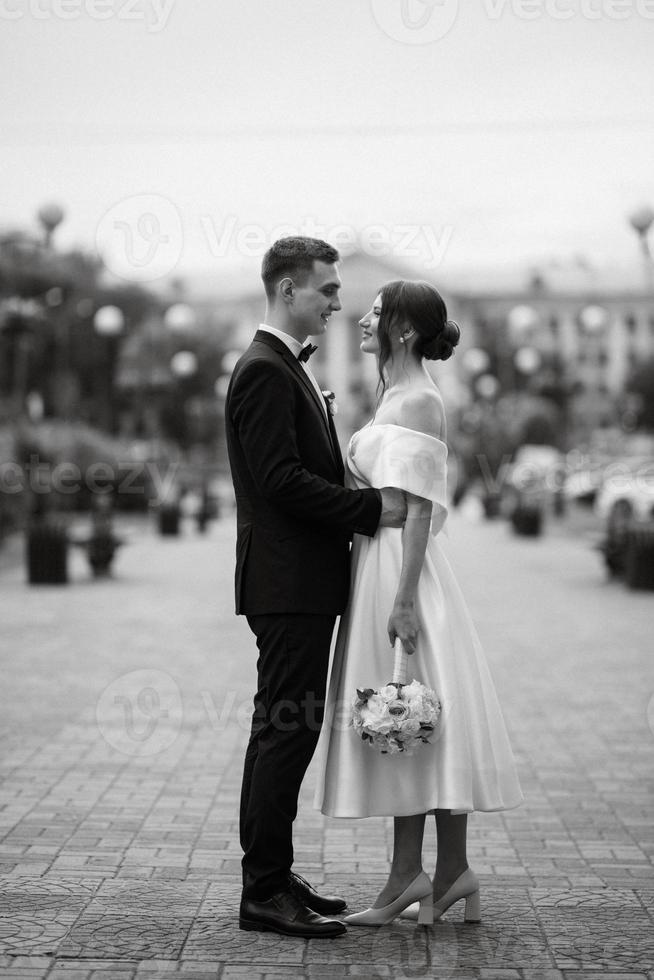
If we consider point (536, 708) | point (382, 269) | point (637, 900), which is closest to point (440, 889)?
point (637, 900)

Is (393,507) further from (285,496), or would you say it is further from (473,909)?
(473,909)

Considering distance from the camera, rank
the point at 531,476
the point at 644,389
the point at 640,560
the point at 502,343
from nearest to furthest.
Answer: the point at 640,560, the point at 531,476, the point at 502,343, the point at 644,389

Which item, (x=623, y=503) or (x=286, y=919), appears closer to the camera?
(x=286, y=919)

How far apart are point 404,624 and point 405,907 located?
2.89 feet

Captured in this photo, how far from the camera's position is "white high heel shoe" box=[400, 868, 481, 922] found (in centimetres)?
412

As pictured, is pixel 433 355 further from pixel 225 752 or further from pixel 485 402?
pixel 485 402

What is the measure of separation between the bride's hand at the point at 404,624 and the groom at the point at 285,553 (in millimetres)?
198

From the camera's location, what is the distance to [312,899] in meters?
4.17

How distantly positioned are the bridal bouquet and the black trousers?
0.18 meters

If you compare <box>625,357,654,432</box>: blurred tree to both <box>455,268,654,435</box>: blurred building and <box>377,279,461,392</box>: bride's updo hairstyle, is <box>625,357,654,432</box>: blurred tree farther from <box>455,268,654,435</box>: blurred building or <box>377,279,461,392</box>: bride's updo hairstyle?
<box>377,279,461,392</box>: bride's updo hairstyle

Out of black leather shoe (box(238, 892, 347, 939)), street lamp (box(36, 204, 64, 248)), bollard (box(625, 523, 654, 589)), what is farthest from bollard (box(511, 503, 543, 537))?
black leather shoe (box(238, 892, 347, 939))

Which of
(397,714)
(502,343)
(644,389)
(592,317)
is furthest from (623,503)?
(644,389)

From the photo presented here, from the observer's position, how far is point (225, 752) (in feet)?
22.7

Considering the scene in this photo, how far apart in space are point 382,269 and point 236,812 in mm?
87072
